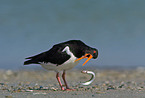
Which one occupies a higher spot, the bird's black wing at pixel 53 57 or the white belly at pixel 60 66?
the bird's black wing at pixel 53 57

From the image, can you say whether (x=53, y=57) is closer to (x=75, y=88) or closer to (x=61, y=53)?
(x=61, y=53)

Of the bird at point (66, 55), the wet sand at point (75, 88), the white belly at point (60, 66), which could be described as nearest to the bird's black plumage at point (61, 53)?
the bird at point (66, 55)

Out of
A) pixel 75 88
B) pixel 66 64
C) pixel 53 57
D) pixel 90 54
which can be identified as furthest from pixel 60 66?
pixel 75 88

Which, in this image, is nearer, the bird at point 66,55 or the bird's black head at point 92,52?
the bird at point 66,55

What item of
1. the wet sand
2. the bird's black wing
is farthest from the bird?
the wet sand

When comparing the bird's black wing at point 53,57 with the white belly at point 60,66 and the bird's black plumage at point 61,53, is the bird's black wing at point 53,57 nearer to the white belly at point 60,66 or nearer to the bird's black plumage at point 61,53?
the bird's black plumage at point 61,53

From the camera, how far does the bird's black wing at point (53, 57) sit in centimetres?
772

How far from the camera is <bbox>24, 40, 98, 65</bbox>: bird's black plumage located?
7.74m

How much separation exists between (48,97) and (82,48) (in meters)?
2.00

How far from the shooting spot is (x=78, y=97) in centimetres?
662

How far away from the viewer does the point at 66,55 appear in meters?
7.70

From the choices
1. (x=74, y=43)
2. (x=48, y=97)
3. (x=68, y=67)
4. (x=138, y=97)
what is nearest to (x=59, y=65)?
(x=68, y=67)

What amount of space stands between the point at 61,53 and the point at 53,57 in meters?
0.28

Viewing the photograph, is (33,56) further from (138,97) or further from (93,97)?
(138,97)
